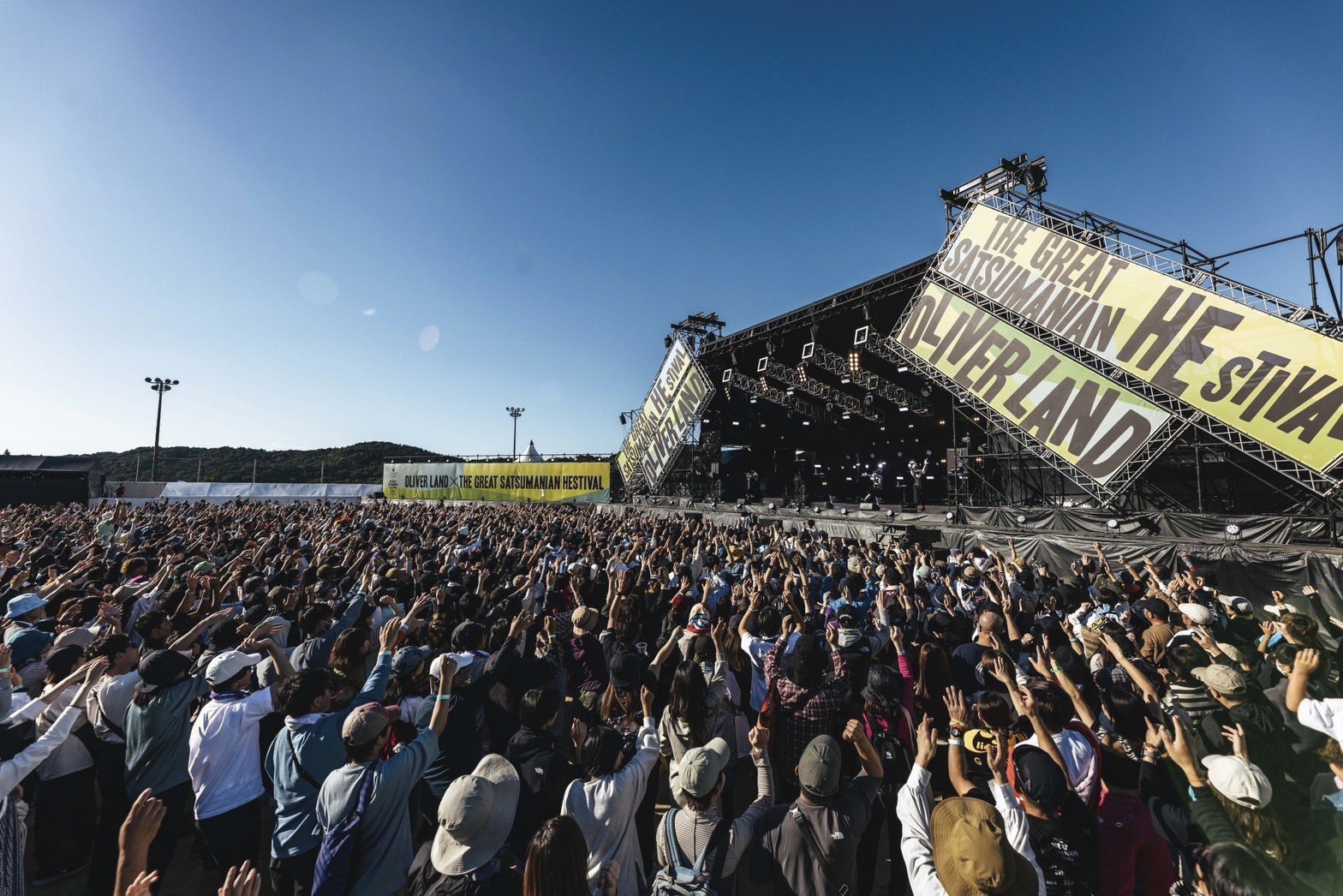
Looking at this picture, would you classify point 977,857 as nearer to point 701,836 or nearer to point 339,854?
point 701,836

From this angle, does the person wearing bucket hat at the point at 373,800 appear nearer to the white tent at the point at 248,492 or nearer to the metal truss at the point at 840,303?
the metal truss at the point at 840,303

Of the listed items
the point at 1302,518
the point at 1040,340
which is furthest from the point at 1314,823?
the point at 1040,340

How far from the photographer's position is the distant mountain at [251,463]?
71.7 metres

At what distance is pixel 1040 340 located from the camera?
14258 mm

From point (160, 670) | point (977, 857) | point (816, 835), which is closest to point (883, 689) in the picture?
point (816, 835)

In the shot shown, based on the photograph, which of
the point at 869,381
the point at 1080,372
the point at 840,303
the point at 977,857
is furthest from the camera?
the point at 869,381

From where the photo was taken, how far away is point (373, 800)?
2393 mm

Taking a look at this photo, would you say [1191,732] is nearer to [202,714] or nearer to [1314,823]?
[1314,823]

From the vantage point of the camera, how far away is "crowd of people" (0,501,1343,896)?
7.02 ft

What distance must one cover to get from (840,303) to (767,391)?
7.67m

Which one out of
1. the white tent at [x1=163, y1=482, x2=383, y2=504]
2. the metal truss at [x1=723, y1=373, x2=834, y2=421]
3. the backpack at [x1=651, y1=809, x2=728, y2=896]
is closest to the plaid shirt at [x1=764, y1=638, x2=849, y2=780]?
the backpack at [x1=651, y1=809, x2=728, y2=896]

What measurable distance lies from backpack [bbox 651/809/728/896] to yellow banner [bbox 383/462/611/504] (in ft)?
101

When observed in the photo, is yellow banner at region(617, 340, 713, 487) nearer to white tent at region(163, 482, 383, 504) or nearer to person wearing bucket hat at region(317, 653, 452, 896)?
white tent at region(163, 482, 383, 504)

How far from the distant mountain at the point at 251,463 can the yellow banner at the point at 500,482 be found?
102ft
